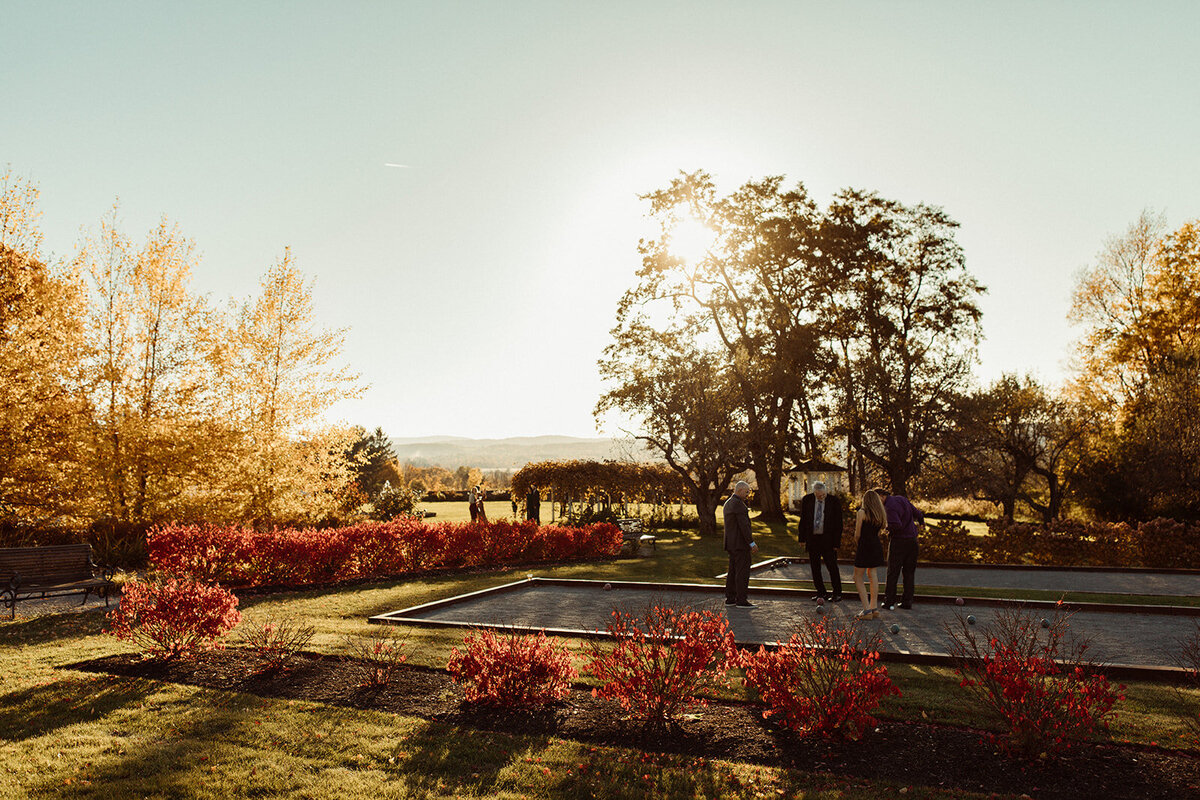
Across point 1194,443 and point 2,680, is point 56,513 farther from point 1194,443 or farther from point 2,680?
point 1194,443

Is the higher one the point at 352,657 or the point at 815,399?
the point at 815,399

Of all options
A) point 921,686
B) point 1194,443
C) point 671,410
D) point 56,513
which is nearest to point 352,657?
point 921,686

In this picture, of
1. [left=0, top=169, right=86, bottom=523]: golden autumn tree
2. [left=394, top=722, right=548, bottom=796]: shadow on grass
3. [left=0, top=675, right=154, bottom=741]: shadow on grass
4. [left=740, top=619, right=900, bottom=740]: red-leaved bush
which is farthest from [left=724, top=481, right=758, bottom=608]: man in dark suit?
[left=0, top=169, right=86, bottom=523]: golden autumn tree

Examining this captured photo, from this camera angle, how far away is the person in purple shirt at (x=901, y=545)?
10672 millimetres

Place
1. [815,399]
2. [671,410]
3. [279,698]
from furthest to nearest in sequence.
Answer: [815,399] → [671,410] → [279,698]

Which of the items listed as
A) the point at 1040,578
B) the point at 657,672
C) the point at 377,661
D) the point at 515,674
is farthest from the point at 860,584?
the point at 1040,578

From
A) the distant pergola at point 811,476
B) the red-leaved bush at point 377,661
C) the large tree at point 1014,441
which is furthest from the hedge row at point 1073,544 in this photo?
the distant pergola at point 811,476

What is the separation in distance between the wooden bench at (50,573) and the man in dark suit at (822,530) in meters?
10.9

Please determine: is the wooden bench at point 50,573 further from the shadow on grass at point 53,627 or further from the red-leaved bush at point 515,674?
the red-leaved bush at point 515,674

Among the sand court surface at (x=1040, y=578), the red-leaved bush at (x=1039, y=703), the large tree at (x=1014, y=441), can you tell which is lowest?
the sand court surface at (x=1040, y=578)

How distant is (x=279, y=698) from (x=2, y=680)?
117 inches

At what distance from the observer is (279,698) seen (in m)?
6.46

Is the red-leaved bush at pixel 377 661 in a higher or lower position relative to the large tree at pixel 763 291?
lower

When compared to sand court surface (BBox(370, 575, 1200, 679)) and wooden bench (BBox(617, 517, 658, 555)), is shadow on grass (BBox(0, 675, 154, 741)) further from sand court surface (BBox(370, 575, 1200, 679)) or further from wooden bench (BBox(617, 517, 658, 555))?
wooden bench (BBox(617, 517, 658, 555))
